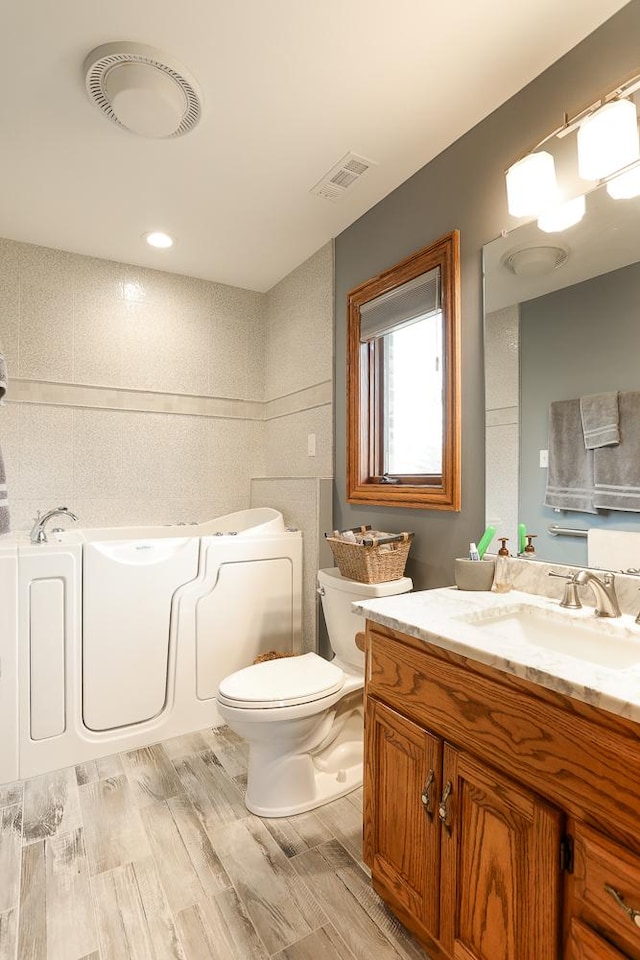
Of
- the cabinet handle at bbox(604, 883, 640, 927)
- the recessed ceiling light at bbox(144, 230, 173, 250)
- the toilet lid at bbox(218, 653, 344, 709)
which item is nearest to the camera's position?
the cabinet handle at bbox(604, 883, 640, 927)

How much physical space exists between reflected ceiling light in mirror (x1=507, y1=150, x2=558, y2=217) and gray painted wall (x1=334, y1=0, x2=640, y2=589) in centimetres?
13

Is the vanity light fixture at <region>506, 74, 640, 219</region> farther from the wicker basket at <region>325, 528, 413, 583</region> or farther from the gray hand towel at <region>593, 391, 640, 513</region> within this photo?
the wicker basket at <region>325, 528, 413, 583</region>

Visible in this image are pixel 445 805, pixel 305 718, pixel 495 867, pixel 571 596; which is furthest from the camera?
pixel 305 718

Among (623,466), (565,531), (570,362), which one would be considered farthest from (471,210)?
(565,531)

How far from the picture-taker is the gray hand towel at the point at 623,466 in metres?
1.28

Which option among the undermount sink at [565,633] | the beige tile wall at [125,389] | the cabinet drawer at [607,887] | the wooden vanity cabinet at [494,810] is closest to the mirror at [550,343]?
the undermount sink at [565,633]

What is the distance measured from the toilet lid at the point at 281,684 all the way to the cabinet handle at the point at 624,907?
3.28ft

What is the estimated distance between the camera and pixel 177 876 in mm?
1442

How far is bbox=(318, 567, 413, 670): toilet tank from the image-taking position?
187 centimetres

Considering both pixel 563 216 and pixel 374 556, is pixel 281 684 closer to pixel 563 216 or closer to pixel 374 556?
pixel 374 556

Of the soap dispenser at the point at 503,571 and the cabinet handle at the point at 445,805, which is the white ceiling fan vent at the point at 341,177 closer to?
the soap dispenser at the point at 503,571

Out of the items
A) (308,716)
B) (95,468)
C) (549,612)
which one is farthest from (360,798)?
(95,468)

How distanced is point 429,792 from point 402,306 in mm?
1709

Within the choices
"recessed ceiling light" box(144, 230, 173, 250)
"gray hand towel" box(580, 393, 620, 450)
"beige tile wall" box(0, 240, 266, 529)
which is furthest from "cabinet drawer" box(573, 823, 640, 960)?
"recessed ceiling light" box(144, 230, 173, 250)
